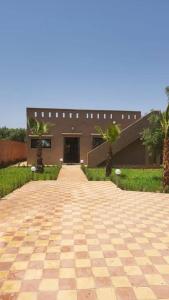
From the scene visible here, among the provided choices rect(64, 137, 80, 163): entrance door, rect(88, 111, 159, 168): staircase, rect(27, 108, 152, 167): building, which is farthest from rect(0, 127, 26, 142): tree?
rect(88, 111, 159, 168): staircase

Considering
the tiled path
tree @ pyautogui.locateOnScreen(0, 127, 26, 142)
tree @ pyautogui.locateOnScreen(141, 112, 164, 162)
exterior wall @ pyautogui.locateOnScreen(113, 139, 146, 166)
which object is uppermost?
tree @ pyautogui.locateOnScreen(0, 127, 26, 142)

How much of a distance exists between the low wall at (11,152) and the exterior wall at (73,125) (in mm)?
2192

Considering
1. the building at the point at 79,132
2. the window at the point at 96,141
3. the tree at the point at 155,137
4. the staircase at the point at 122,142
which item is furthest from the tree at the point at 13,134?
the tree at the point at 155,137

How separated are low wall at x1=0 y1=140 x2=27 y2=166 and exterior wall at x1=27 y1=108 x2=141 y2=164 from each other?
7.19 feet

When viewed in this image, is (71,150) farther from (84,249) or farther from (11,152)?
(84,249)

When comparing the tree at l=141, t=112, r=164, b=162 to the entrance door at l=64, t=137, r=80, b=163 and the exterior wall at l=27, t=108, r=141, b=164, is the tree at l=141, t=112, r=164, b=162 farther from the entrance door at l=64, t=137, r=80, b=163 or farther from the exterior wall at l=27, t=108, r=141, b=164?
the entrance door at l=64, t=137, r=80, b=163

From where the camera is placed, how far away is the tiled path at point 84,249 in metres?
4.30

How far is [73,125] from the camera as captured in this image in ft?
89.5

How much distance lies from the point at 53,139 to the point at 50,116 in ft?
6.90

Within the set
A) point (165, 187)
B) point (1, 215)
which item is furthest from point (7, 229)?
point (165, 187)

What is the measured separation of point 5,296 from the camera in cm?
408

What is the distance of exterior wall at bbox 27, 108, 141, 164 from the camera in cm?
2691

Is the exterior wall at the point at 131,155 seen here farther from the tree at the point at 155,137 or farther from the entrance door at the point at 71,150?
the tree at the point at 155,137

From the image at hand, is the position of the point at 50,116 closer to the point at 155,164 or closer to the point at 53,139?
the point at 53,139
